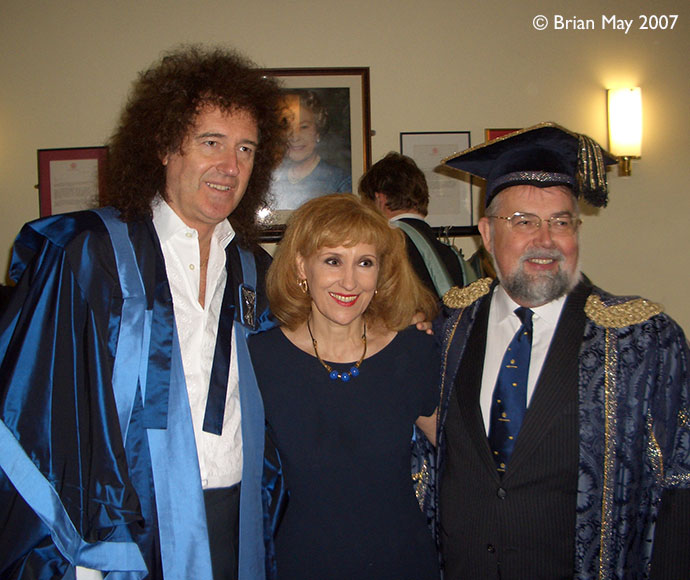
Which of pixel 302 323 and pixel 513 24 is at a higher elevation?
pixel 513 24

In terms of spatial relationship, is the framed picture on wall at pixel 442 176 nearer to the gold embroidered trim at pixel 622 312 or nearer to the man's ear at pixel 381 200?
the man's ear at pixel 381 200

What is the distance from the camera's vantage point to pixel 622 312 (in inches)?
59.1

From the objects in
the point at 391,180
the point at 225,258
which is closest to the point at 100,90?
the point at 391,180

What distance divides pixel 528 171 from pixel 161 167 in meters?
1.16

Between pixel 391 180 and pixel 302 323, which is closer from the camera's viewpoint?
pixel 302 323

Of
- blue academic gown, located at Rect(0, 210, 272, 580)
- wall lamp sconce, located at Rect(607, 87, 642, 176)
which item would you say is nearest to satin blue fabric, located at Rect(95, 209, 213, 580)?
blue academic gown, located at Rect(0, 210, 272, 580)

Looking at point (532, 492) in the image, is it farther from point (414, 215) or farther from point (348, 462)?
point (414, 215)

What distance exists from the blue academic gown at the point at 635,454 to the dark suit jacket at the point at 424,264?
1371 mm

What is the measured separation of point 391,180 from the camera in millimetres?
3064

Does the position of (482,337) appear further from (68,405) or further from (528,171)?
(68,405)

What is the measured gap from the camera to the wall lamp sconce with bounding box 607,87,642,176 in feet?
12.0

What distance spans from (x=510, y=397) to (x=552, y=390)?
0.38 ft

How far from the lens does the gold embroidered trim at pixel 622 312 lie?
1.47m

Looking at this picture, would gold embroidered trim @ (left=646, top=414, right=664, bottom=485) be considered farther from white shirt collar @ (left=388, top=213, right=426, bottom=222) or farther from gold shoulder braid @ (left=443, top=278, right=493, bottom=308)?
white shirt collar @ (left=388, top=213, right=426, bottom=222)
